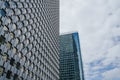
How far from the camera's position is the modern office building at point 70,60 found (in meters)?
145

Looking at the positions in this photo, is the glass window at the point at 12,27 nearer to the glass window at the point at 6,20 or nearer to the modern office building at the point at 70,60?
the glass window at the point at 6,20

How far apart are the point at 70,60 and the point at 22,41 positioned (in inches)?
4417

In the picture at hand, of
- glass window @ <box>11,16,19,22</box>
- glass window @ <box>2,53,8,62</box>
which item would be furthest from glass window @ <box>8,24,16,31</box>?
glass window @ <box>2,53,8,62</box>

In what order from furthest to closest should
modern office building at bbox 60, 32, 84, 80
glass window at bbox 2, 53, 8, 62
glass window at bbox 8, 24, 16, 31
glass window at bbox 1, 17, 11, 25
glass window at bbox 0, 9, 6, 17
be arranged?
modern office building at bbox 60, 32, 84, 80 → glass window at bbox 8, 24, 16, 31 → glass window at bbox 1, 17, 11, 25 → glass window at bbox 0, 9, 6, 17 → glass window at bbox 2, 53, 8, 62

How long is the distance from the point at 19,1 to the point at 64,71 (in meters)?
112

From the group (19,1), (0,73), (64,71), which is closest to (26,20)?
(19,1)

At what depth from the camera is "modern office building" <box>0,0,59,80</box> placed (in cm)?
3347

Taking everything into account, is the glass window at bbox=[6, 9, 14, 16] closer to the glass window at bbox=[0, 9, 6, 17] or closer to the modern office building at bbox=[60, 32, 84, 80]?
the glass window at bbox=[0, 9, 6, 17]

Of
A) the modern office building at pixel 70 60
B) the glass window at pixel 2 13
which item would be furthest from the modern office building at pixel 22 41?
the modern office building at pixel 70 60

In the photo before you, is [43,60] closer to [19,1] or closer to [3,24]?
[19,1]

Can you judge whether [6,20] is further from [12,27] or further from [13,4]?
[13,4]

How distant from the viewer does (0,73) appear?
31.0 metres

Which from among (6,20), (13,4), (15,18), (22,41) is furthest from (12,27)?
(13,4)

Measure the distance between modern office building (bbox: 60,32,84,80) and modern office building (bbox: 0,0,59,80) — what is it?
88068mm
